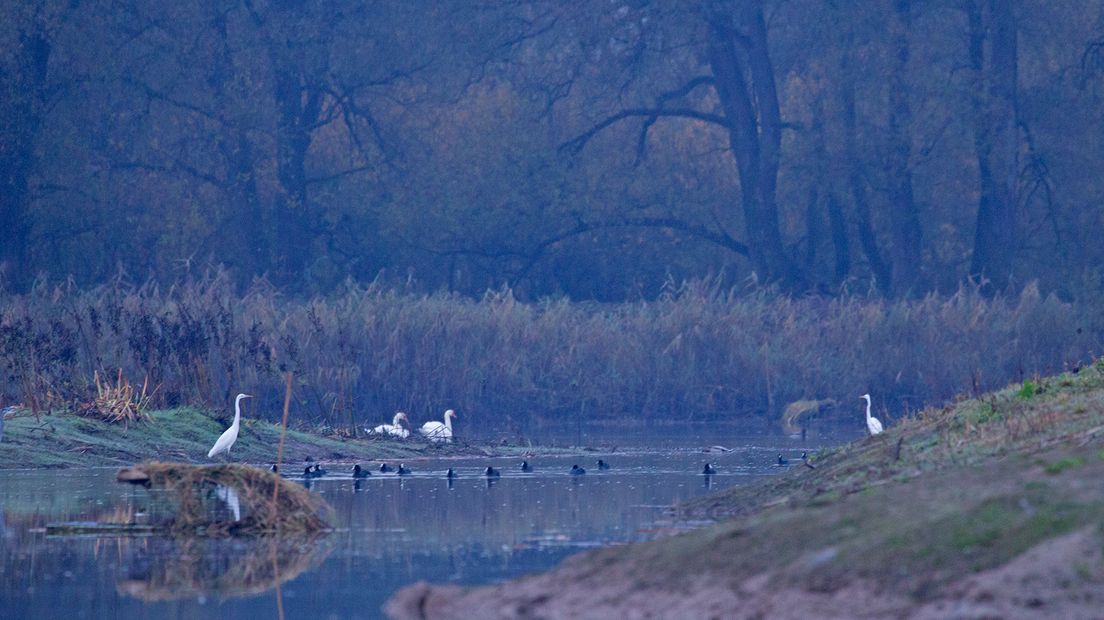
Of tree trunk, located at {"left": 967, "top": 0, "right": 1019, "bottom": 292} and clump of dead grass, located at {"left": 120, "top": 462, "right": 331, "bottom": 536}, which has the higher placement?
A: tree trunk, located at {"left": 967, "top": 0, "right": 1019, "bottom": 292}

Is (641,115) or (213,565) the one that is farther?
(641,115)

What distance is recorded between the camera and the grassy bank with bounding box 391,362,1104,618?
7.68m

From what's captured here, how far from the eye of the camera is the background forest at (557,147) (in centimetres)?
3931

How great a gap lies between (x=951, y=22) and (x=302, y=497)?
101 ft

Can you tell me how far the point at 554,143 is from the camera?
141ft

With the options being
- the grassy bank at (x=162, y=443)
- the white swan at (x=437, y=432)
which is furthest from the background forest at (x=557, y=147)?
the grassy bank at (x=162, y=443)

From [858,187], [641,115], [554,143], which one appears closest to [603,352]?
[641,115]

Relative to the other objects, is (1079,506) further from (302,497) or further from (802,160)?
(802,160)

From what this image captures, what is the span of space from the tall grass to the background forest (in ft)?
21.0

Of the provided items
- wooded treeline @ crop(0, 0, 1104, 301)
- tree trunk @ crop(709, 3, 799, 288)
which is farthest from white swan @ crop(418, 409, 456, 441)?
tree trunk @ crop(709, 3, 799, 288)

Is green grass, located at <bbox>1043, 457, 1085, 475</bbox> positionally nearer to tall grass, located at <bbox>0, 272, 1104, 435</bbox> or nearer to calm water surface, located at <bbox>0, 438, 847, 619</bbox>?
calm water surface, located at <bbox>0, 438, 847, 619</bbox>

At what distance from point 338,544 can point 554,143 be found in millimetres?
31307

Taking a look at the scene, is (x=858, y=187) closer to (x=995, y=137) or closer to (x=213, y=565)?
(x=995, y=137)

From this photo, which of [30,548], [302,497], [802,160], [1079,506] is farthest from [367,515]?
[802,160]
